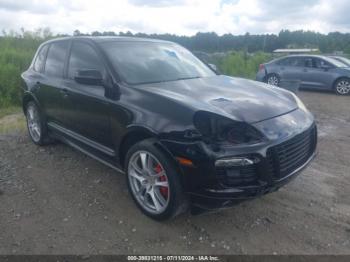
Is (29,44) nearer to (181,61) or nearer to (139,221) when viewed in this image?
(181,61)

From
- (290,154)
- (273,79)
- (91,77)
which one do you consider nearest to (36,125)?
(91,77)

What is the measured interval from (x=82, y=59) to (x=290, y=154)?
9.12ft

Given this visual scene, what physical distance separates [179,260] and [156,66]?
2.29m

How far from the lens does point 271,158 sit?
3.04 meters

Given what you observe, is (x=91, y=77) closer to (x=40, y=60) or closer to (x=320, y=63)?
(x=40, y=60)

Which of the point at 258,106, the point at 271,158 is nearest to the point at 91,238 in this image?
the point at 271,158

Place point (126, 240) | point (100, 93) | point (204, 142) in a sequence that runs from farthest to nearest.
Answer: point (100, 93) < point (126, 240) < point (204, 142)

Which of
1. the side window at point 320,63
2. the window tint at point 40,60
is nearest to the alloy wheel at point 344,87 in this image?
the side window at point 320,63

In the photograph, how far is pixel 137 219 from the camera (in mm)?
3607

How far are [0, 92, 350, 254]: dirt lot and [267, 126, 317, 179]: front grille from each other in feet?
2.02

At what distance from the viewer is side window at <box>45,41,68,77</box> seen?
4898mm

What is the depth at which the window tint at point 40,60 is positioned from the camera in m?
5.52

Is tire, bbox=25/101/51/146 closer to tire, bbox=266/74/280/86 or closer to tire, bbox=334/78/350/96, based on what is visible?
tire, bbox=266/74/280/86

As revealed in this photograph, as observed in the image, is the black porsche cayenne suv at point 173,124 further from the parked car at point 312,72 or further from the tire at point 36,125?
the parked car at point 312,72
